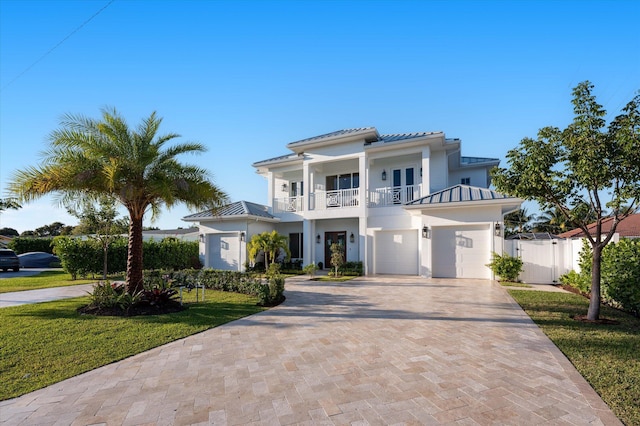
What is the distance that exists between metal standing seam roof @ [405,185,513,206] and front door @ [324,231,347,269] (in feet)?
17.0

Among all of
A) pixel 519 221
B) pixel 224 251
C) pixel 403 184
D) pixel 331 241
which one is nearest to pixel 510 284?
pixel 403 184

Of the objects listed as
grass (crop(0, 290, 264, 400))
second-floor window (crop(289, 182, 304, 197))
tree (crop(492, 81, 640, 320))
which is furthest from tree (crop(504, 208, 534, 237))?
grass (crop(0, 290, 264, 400))

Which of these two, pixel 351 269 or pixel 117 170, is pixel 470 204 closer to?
pixel 351 269

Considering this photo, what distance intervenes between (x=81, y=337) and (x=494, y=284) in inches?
532

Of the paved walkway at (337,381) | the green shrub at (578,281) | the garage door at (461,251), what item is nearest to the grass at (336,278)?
the garage door at (461,251)

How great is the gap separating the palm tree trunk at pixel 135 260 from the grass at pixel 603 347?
32.7ft

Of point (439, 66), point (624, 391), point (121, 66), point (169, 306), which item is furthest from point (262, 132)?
point (624, 391)

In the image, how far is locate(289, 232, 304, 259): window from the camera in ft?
65.0

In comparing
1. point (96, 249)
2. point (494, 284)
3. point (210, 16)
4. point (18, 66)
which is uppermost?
point (210, 16)

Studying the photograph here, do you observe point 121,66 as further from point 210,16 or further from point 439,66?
point 439,66

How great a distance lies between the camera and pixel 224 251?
1905 centimetres

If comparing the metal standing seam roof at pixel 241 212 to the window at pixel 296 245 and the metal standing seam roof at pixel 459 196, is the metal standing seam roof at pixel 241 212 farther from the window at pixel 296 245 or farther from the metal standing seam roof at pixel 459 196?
the metal standing seam roof at pixel 459 196

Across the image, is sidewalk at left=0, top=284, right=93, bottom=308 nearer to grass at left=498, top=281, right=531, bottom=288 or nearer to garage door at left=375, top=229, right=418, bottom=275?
garage door at left=375, top=229, right=418, bottom=275

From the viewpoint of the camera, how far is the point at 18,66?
29.5ft
